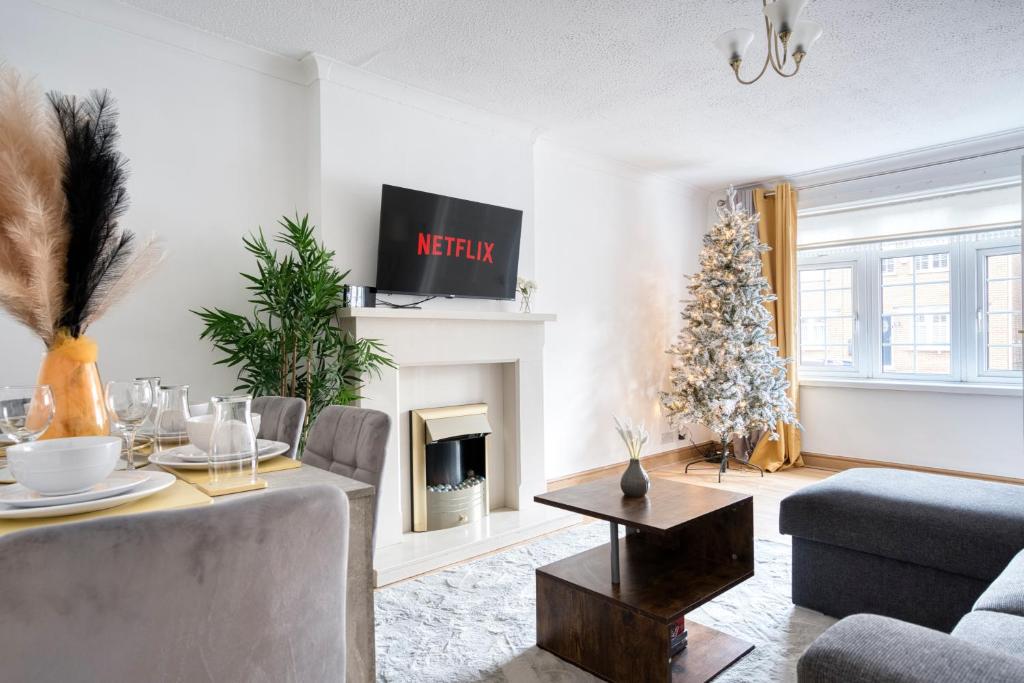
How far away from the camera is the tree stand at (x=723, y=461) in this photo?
4.99 meters

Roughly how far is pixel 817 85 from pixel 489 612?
3349 mm

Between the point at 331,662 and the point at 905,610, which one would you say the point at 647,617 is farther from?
the point at 331,662

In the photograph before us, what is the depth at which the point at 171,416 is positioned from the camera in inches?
54.0

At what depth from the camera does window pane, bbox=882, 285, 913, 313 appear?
5090 mm

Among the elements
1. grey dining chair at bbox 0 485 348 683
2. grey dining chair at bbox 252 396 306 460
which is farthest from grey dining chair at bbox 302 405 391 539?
grey dining chair at bbox 0 485 348 683

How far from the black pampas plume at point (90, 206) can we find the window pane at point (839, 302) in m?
5.59

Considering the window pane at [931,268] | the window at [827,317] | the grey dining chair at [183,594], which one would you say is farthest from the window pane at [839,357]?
the grey dining chair at [183,594]

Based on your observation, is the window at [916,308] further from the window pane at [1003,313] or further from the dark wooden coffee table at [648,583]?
the dark wooden coffee table at [648,583]

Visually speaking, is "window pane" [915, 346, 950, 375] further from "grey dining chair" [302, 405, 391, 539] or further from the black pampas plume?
the black pampas plume

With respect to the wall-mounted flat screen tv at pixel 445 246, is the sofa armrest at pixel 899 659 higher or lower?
lower

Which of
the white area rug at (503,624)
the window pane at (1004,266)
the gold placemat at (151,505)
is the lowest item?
the white area rug at (503,624)

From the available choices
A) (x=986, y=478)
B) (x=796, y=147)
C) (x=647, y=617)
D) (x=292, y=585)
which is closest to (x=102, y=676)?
(x=292, y=585)

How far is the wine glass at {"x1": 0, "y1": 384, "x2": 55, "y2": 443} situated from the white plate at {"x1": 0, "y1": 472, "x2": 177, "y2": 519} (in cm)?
26

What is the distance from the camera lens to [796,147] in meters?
4.70
